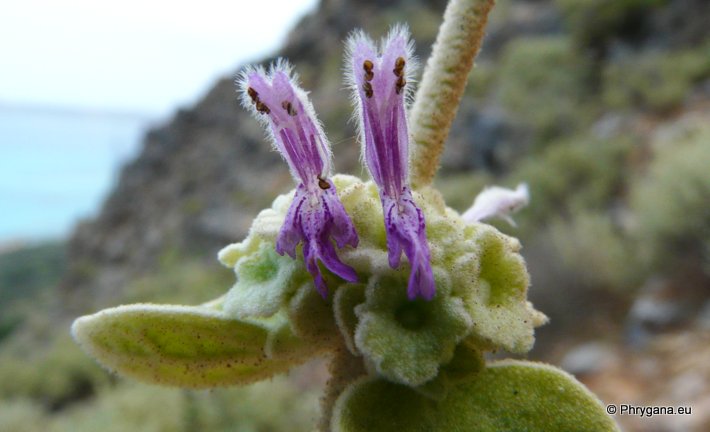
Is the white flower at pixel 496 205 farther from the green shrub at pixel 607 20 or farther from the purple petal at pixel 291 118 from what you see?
the green shrub at pixel 607 20

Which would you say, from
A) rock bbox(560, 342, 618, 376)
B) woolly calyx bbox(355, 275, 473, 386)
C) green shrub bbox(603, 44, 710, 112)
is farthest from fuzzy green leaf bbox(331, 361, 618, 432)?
green shrub bbox(603, 44, 710, 112)

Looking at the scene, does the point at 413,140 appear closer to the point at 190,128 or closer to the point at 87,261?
the point at 87,261

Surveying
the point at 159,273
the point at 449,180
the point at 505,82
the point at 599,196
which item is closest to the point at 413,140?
the point at 599,196

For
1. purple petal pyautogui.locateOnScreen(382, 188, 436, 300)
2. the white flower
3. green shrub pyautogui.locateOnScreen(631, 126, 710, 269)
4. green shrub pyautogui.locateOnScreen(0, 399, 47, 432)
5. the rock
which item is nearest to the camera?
purple petal pyautogui.locateOnScreen(382, 188, 436, 300)

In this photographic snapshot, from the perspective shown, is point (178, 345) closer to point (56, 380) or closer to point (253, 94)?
point (253, 94)

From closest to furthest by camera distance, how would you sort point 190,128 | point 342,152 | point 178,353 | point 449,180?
point 178,353 → point 449,180 → point 342,152 → point 190,128

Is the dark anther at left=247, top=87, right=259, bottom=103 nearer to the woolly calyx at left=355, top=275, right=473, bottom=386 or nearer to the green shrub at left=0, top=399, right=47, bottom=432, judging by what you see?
the woolly calyx at left=355, top=275, right=473, bottom=386
